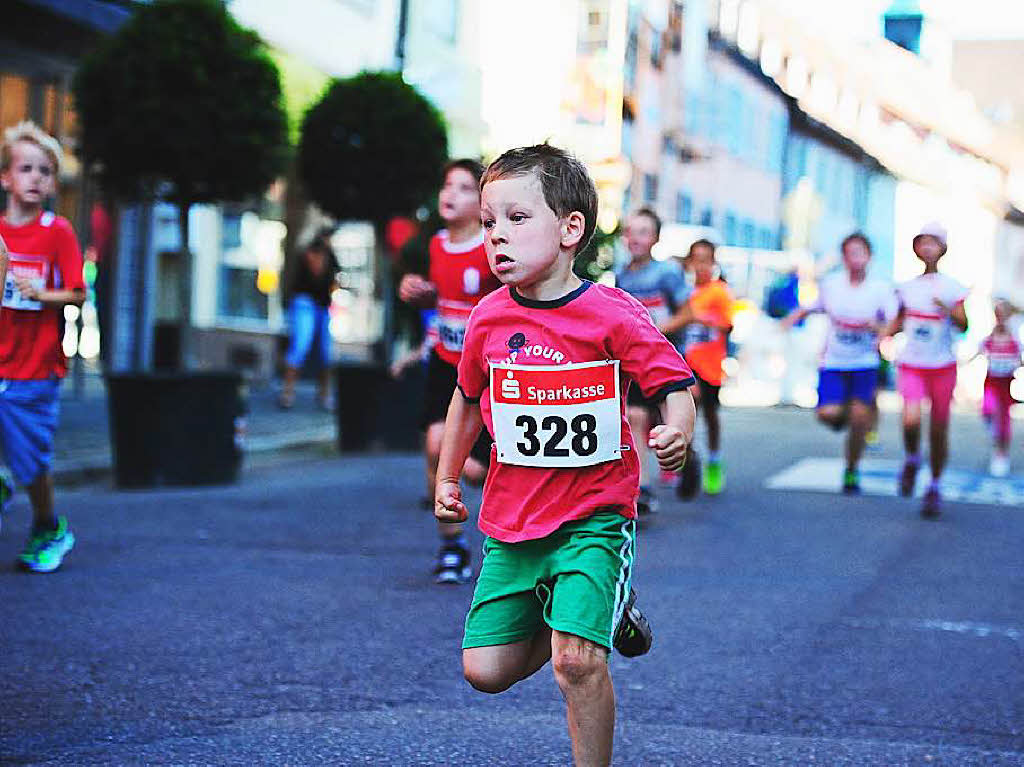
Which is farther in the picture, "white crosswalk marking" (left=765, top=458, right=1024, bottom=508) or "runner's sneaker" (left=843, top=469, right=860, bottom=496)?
"white crosswalk marking" (left=765, top=458, right=1024, bottom=508)

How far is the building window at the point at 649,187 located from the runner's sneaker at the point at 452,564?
29.8 m

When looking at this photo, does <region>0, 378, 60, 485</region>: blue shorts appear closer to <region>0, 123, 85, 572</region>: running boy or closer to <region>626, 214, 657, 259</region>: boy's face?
<region>0, 123, 85, 572</region>: running boy

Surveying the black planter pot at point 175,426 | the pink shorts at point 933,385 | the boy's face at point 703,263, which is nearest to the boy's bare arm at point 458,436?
the black planter pot at point 175,426

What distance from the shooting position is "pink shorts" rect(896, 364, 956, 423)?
10281 mm

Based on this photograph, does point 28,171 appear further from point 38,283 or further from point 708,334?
point 708,334

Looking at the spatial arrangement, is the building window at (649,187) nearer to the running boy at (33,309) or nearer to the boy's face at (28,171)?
the running boy at (33,309)

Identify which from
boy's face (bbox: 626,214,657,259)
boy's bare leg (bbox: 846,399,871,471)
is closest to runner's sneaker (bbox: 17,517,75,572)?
boy's face (bbox: 626,214,657,259)

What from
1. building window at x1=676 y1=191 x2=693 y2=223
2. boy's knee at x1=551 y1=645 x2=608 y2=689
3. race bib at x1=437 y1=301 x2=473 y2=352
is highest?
building window at x1=676 y1=191 x2=693 y2=223

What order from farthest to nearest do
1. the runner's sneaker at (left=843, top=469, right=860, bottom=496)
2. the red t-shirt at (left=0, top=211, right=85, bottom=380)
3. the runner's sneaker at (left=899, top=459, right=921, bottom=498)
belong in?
the runner's sneaker at (left=843, top=469, right=860, bottom=496) < the runner's sneaker at (left=899, top=459, right=921, bottom=498) < the red t-shirt at (left=0, top=211, right=85, bottom=380)

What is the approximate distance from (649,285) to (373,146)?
13.5 ft

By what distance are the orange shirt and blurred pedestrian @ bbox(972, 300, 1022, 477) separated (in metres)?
3.46

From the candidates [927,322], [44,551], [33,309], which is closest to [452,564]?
[44,551]

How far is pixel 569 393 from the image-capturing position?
3664 mm

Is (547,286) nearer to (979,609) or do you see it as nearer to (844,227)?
(979,609)
